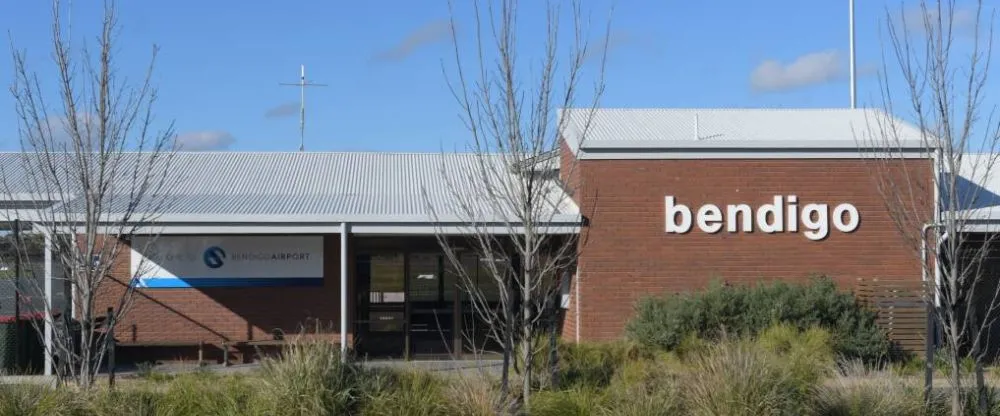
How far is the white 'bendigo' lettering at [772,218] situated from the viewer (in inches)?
712

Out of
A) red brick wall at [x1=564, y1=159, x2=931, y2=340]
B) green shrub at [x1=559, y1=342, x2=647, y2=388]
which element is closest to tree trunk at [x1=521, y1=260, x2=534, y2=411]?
green shrub at [x1=559, y1=342, x2=647, y2=388]

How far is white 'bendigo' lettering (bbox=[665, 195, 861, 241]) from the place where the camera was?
18.1 m

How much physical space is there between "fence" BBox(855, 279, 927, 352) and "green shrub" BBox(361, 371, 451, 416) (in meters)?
8.87

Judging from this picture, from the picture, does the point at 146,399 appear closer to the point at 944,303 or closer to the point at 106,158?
the point at 106,158

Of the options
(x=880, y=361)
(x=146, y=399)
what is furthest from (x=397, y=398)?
(x=880, y=361)

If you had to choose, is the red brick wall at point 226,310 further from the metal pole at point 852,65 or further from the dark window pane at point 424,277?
the metal pole at point 852,65

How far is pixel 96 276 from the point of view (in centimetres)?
1123

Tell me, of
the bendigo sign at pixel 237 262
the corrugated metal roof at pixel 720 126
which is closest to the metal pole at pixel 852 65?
the corrugated metal roof at pixel 720 126

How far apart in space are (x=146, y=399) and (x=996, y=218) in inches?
498

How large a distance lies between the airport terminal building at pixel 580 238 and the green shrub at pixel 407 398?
490 centimetres

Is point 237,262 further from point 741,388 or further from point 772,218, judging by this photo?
point 741,388

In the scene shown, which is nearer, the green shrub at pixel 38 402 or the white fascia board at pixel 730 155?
the green shrub at pixel 38 402

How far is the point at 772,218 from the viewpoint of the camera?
59.7 ft

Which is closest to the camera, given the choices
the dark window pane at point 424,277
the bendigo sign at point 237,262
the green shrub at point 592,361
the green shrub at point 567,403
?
the green shrub at point 567,403
